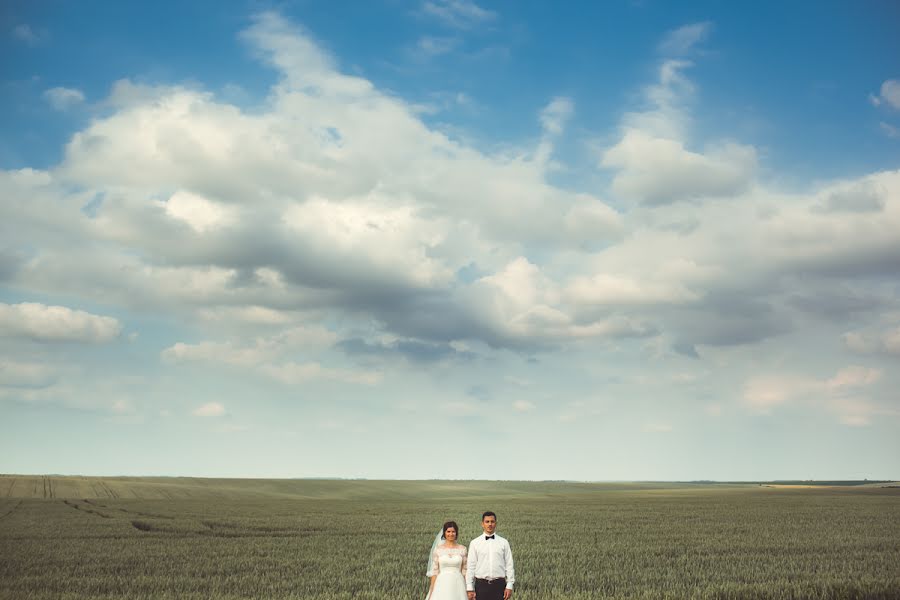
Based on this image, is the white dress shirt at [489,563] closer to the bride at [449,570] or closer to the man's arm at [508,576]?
the man's arm at [508,576]

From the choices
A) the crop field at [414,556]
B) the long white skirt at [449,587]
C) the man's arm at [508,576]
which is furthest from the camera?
the crop field at [414,556]

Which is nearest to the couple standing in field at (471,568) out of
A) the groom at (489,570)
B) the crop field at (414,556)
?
the groom at (489,570)

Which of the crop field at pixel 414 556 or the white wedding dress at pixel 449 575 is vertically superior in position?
the white wedding dress at pixel 449 575

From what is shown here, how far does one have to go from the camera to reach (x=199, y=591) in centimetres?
2039

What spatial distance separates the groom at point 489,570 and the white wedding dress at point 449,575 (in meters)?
0.33

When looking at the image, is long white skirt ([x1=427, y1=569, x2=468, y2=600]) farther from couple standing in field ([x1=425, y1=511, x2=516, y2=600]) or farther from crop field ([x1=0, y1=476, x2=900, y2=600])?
crop field ([x1=0, y1=476, x2=900, y2=600])

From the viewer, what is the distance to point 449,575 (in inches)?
427

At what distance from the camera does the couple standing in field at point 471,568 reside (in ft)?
35.6

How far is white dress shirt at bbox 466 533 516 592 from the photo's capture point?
11.2 m

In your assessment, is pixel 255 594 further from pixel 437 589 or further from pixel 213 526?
pixel 213 526

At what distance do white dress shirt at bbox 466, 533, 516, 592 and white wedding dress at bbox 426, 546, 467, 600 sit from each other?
33cm

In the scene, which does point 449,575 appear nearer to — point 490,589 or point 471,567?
point 471,567

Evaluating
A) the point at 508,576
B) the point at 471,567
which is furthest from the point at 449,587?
the point at 508,576

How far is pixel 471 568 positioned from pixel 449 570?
58 centimetres
